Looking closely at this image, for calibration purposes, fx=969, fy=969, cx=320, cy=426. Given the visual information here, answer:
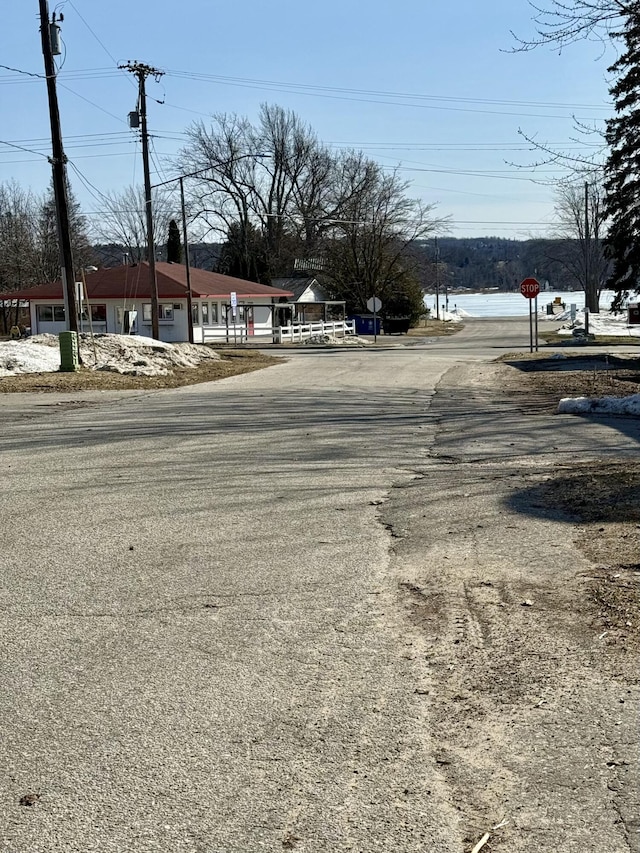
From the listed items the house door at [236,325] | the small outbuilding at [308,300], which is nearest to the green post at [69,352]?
the house door at [236,325]

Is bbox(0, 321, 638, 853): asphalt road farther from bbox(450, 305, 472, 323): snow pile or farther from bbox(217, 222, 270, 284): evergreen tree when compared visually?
bbox(450, 305, 472, 323): snow pile

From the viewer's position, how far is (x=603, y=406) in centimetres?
1515

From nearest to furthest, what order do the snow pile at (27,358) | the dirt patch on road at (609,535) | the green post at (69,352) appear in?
1. the dirt patch on road at (609,535)
2. the green post at (69,352)
3. the snow pile at (27,358)

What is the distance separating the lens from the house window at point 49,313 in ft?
190

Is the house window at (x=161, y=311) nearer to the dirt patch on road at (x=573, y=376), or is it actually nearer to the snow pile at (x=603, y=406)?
the dirt patch on road at (x=573, y=376)

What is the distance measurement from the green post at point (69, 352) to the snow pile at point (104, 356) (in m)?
0.61

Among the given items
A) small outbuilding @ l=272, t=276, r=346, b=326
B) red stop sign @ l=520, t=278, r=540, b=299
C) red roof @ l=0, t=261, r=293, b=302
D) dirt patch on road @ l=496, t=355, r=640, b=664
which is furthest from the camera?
small outbuilding @ l=272, t=276, r=346, b=326

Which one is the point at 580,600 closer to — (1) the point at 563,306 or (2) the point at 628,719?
(2) the point at 628,719

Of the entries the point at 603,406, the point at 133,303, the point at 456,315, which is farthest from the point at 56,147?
the point at 456,315

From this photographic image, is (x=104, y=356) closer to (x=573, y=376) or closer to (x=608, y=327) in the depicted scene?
(x=573, y=376)

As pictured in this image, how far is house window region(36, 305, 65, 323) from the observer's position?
5797cm

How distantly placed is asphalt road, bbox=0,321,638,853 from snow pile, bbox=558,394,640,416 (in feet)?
11.2

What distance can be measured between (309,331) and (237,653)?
58.9 m

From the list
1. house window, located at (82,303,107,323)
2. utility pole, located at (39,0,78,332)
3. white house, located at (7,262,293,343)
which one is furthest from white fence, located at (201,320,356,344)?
utility pole, located at (39,0,78,332)
